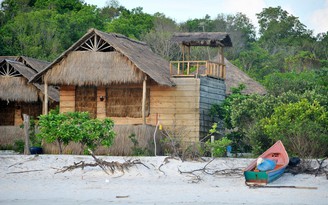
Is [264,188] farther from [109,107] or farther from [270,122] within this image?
[109,107]

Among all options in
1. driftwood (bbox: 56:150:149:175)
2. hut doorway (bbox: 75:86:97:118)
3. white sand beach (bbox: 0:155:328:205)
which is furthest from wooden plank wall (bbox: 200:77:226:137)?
driftwood (bbox: 56:150:149:175)

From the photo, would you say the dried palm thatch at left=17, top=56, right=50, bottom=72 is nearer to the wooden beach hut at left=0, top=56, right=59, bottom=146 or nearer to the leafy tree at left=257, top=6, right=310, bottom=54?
the wooden beach hut at left=0, top=56, right=59, bottom=146

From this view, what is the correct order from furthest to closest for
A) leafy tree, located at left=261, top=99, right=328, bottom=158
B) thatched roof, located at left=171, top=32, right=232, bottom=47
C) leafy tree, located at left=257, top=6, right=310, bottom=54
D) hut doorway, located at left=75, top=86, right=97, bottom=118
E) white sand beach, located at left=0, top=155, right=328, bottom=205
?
leafy tree, located at left=257, top=6, right=310, bottom=54, hut doorway, located at left=75, top=86, right=97, bottom=118, thatched roof, located at left=171, top=32, right=232, bottom=47, leafy tree, located at left=261, top=99, right=328, bottom=158, white sand beach, located at left=0, top=155, right=328, bottom=205

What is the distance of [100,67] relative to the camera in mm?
23641

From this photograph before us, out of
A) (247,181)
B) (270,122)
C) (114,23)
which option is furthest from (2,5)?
(247,181)

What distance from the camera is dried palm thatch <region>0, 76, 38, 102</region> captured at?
26.7 metres

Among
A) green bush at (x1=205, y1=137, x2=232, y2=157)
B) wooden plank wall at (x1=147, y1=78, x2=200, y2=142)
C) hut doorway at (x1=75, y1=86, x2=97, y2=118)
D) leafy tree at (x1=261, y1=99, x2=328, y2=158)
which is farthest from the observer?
hut doorway at (x1=75, y1=86, x2=97, y2=118)

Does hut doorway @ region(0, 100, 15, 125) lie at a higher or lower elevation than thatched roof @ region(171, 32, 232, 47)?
lower

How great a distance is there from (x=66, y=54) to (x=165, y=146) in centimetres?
427

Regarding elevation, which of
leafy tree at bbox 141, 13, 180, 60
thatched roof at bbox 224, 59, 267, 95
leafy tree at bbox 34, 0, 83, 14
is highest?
leafy tree at bbox 34, 0, 83, 14

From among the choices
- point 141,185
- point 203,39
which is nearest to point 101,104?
point 203,39

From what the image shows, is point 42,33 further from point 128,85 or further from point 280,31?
point 280,31

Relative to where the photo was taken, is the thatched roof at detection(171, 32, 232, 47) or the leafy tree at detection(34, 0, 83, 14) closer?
the thatched roof at detection(171, 32, 232, 47)

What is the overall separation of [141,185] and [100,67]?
7546 millimetres
